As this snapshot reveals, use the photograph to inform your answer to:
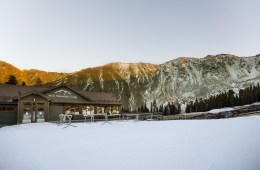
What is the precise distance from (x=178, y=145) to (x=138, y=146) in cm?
184

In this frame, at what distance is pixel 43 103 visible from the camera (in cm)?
3288

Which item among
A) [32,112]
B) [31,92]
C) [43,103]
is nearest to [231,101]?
[43,103]

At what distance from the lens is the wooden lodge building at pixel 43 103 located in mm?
30469

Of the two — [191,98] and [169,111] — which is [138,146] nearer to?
[169,111]

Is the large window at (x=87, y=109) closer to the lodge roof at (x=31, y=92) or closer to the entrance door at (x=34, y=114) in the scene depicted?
the lodge roof at (x=31, y=92)

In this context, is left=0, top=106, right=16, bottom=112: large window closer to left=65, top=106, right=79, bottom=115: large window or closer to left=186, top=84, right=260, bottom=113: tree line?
left=65, top=106, right=79, bottom=115: large window

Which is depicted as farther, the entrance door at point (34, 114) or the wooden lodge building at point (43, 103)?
the entrance door at point (34, 114)

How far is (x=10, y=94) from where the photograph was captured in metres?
32.7

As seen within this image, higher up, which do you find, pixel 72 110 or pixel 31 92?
pixel 31 92

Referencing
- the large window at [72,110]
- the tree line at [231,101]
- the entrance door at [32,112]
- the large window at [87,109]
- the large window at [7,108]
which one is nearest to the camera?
the large window at [7,108]

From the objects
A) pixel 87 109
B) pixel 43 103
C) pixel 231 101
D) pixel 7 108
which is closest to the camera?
pixel 7 108

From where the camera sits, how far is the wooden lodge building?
3047 centimetres

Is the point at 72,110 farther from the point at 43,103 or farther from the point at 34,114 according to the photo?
the point at 34,114

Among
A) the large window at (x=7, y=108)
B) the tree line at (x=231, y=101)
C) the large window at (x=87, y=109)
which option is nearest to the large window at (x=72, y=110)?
the large window at (x=87, y=109)
